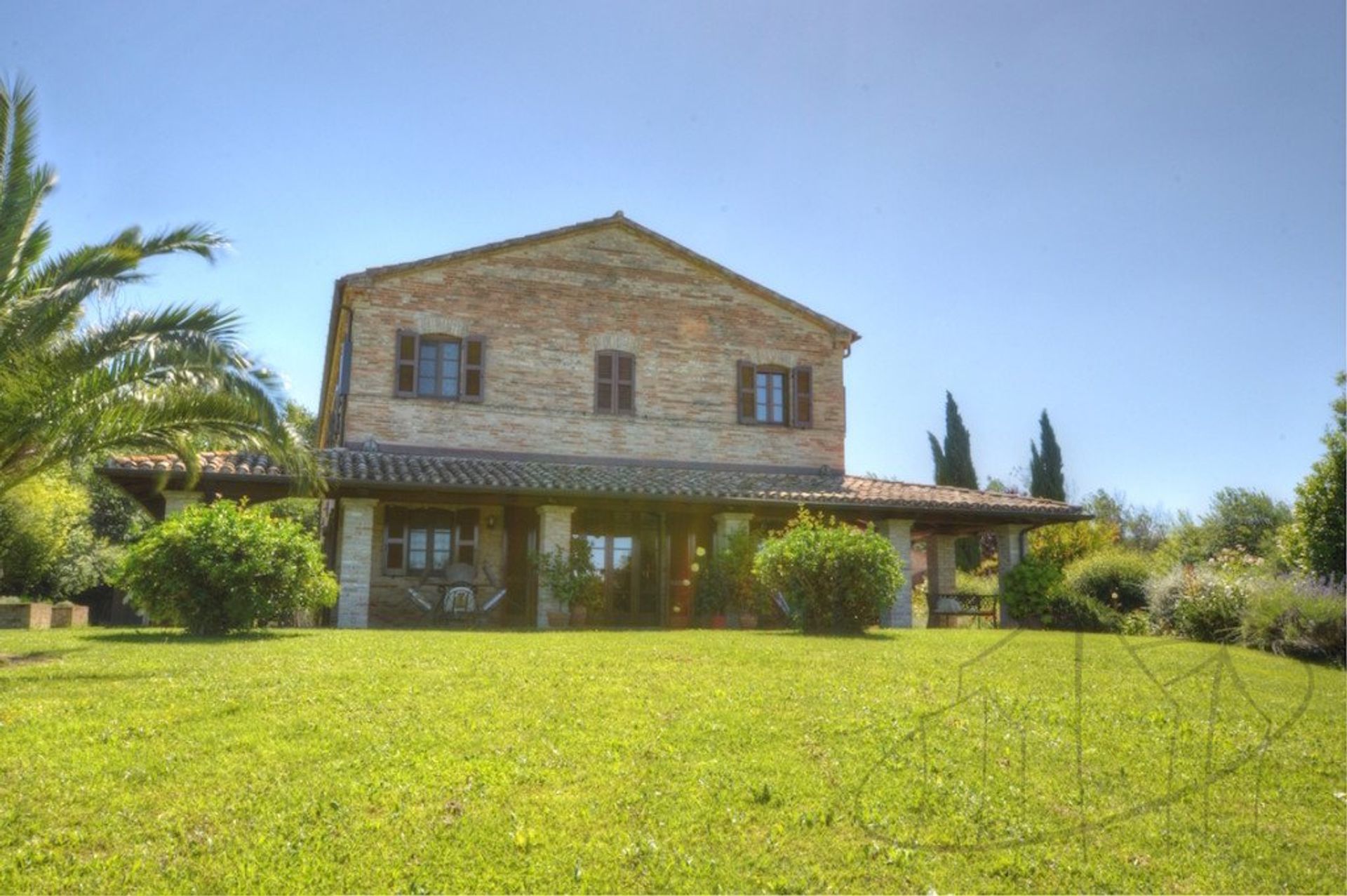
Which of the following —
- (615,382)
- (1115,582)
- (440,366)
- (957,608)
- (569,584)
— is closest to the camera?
(569,584)

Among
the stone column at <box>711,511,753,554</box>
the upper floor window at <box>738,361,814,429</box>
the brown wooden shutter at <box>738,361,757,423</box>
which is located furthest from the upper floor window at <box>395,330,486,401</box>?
the upper floor window at <box>738,361,814,429</box>

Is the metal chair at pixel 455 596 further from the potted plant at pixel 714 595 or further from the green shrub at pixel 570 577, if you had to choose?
the potted plant at pixel 714 595

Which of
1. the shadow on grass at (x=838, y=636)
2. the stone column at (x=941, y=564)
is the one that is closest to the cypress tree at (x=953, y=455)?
the stone column at (x=941, y=564)

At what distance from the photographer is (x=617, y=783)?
555cm

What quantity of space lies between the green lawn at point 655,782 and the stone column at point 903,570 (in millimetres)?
10615

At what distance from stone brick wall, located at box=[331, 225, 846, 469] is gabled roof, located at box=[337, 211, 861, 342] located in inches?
4.3

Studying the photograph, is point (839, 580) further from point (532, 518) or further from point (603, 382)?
point (603, 382)

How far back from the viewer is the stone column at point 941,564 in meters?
23.9

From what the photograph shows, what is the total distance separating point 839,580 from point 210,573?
323 inches

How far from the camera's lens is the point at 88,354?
34.0 ft

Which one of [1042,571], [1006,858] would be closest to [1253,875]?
[1006,858]

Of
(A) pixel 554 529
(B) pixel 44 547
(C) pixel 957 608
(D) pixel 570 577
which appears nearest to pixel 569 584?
(D) pixel 570 577

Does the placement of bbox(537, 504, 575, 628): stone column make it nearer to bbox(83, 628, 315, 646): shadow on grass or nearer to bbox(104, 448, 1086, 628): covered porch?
bbox(104, 448, 1086, 628): covered porch

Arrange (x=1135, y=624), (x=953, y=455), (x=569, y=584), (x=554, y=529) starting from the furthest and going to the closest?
(x=953, y=455) → (x=1135, y=624) → (x=554, y=529) → (x=569, y=584)
